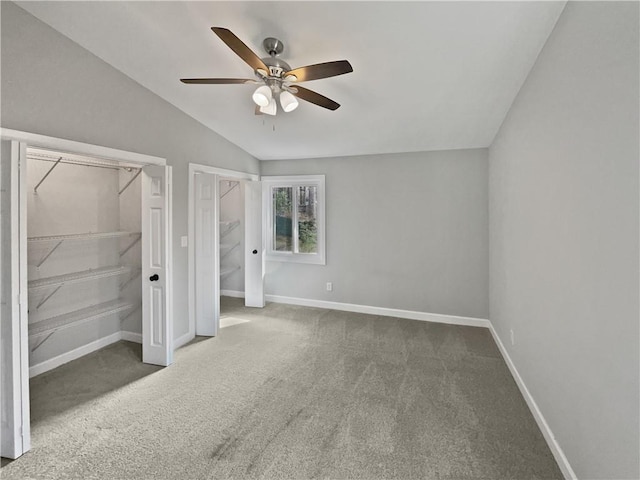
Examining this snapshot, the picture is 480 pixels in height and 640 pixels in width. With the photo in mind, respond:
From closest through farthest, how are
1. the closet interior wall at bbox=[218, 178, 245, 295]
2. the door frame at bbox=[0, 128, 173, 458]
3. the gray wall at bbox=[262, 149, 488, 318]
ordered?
1. the door frame at bbox=[0, 128, 173, 458]
2. the gray wall at bbox=[262, 149, 488, 318]
3. the closet interior wall at bbox=[218, 178, 245, 295]

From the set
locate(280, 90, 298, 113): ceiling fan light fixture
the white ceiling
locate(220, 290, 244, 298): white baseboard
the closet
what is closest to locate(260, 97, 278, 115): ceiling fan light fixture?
locate(280, 90, 298, 113): ceiling fan light fixture

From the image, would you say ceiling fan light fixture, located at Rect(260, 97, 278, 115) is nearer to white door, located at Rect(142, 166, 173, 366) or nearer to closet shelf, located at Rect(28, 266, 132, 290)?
white door, located at Rect(142, 166, 173, 366)

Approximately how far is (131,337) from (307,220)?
9.49 feet

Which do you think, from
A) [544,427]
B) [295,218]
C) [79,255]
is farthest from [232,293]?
[544,427]

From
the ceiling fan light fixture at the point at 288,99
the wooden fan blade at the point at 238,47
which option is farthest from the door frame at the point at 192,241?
the wooden fan blade at the point at 238,47

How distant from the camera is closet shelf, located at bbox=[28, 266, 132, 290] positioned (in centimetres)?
289

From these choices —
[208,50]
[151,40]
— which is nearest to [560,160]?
[208,50]

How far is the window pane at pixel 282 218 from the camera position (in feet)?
17.5

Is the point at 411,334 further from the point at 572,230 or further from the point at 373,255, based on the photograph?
the point at 572,230

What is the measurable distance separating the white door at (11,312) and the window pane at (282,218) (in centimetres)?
358

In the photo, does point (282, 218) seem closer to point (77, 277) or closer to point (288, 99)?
point (77, 277)

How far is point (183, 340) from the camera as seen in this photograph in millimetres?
3762

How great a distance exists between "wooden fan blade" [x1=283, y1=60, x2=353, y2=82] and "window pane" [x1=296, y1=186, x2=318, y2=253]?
9.76 feet

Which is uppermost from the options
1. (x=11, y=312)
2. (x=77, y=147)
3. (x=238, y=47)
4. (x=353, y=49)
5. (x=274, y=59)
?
(x=353, y=49)
